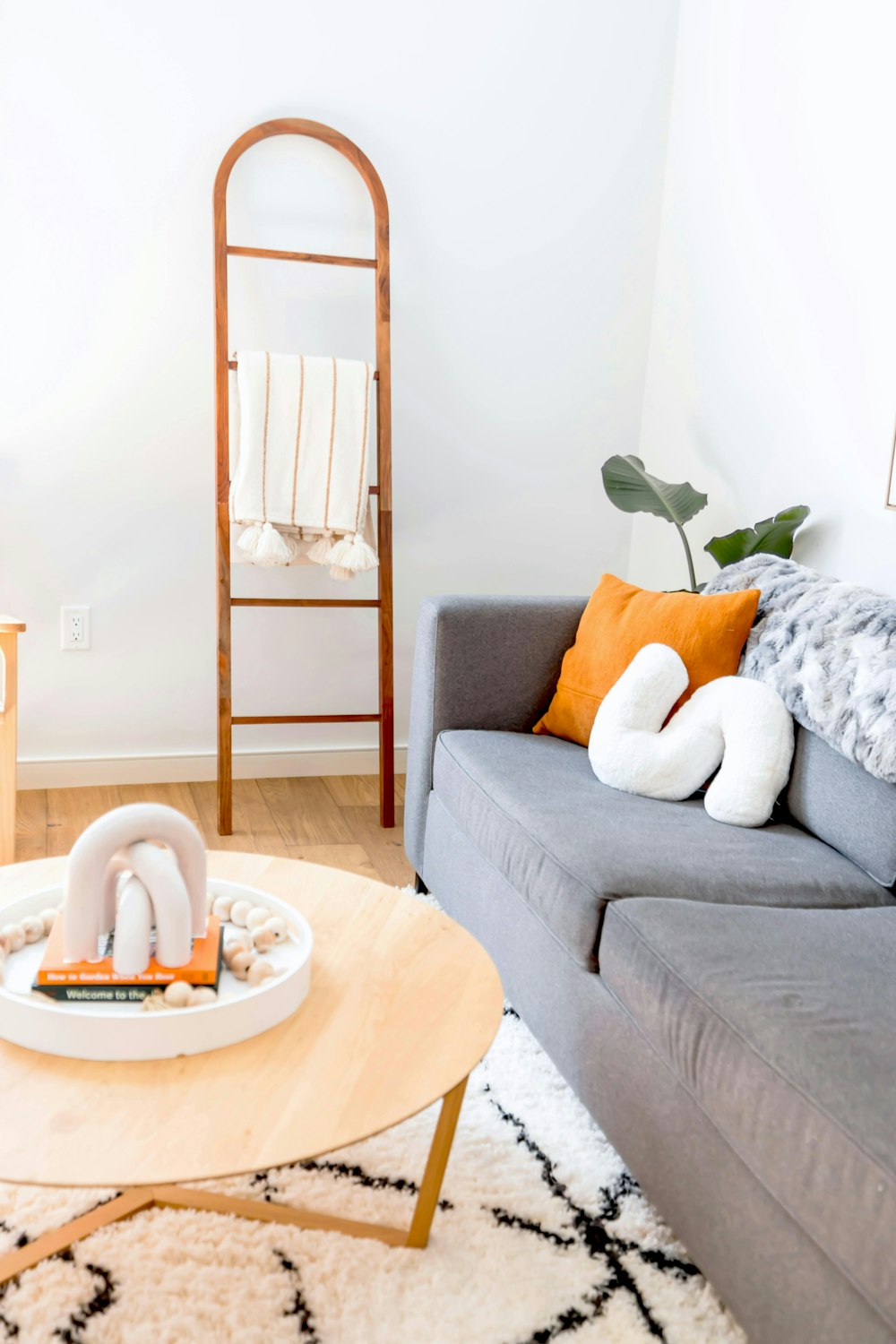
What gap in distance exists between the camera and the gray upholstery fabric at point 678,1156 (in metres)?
1.01

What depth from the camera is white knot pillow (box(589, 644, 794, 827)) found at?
5.99 ft

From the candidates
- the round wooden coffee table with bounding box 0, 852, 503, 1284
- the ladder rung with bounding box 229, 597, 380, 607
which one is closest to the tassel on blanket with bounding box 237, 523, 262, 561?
the ladder rung with bounding box 229, 597, 380, 607

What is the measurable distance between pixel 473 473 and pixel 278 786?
1.05m

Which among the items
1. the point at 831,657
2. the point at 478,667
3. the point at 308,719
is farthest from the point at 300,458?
the point at 831,657

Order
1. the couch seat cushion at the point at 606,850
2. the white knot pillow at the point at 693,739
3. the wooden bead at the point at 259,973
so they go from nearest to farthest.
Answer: the wooden bead at the point at 259,973
the couch seat cushion at the point at 606,850
the white knot pillow at the point at 693,739

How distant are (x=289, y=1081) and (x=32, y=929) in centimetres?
38

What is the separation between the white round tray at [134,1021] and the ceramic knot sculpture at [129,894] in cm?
6

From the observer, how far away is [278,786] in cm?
309

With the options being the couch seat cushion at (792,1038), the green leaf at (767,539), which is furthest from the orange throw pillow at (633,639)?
the couch seat cushion at (792,1038)

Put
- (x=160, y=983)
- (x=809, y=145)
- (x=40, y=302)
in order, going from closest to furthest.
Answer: (x=160, y=983) < (x=809, y=145) < (x=40, y=302)

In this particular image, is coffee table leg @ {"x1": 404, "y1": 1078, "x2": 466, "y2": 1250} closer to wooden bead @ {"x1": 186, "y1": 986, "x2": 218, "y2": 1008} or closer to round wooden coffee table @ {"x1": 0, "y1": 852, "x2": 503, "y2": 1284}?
round wooden coffee table @ {"x1": 0, "y1": 852, "x2": 503, "y2": 1284}

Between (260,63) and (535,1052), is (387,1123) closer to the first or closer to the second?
(535,1052)

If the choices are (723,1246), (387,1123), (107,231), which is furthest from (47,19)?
(723,1246)

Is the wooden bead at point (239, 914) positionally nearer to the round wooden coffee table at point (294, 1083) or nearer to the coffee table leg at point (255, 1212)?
the round wooden coffee table at point (294, 1083)
